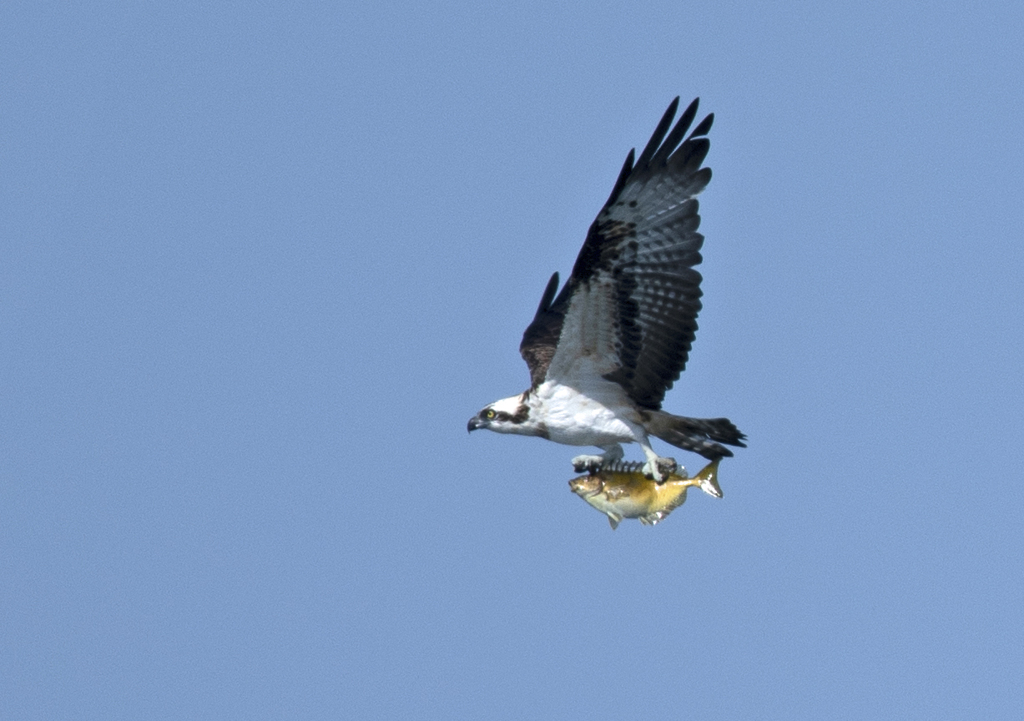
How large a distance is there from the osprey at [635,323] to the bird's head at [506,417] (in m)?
0.01

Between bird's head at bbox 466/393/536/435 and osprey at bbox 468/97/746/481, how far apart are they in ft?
0.04

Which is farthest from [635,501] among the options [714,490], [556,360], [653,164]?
[653,164]

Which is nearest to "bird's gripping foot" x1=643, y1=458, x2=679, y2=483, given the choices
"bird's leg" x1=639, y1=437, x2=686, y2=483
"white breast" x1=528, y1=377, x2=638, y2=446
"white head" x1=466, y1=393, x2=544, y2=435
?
"bird's leg" x1=639, y1=437, x2=686, y2=483

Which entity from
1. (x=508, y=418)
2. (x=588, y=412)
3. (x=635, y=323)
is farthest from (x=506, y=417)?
(x=635, y=323)

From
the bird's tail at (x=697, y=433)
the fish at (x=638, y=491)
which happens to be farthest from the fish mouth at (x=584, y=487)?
the bird's tail at (x=697, y=433)

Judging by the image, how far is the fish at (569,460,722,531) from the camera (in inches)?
544

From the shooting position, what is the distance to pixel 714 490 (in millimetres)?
13742

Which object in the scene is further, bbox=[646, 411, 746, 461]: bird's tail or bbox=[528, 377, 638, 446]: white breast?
bbox=[528, 377, 638, 446]: white breast

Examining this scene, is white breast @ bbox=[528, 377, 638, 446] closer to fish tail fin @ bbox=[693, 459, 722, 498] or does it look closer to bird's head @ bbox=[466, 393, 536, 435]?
bird's head @ bbox=[466, 393, 536, 435]

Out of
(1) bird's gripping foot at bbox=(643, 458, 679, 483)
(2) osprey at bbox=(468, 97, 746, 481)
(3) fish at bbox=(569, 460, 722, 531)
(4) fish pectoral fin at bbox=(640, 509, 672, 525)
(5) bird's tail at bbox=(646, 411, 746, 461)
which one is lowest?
(4) fish pectoral fin at bbox=(640, 509, 672, 525)

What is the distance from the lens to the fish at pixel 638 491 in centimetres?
1382

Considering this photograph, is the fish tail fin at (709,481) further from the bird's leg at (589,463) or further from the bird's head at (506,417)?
the bird's head at (506,417)

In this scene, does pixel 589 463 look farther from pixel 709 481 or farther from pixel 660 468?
pixel 709 481

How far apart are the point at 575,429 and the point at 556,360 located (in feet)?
1.96
